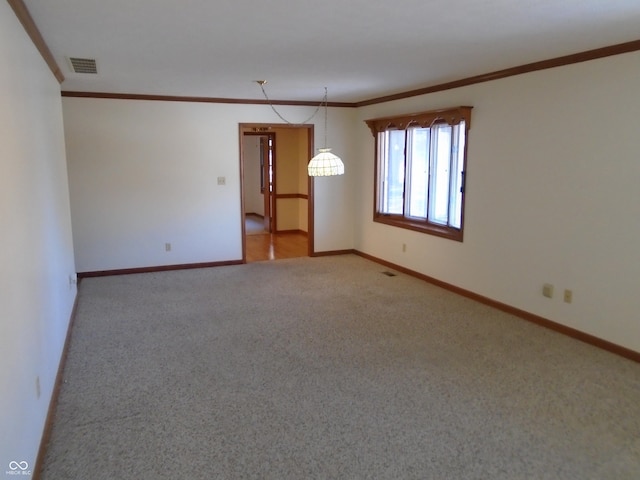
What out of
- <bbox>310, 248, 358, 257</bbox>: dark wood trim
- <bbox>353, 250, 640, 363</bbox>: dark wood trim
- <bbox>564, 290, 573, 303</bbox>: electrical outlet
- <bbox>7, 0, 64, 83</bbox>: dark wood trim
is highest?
<bbox>7, 0, 64, 83</bbox>: dark wood trim

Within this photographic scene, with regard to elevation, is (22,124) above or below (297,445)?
above

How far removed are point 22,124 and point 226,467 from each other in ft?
7.21

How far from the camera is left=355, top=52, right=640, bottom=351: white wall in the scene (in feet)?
12.0

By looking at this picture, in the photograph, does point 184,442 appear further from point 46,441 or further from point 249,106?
point 249,106

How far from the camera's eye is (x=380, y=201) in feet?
22.7

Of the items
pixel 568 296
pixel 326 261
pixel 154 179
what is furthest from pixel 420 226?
pixel 154 179

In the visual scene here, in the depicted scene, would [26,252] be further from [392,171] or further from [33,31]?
[392,171]

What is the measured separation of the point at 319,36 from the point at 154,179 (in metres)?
3.85

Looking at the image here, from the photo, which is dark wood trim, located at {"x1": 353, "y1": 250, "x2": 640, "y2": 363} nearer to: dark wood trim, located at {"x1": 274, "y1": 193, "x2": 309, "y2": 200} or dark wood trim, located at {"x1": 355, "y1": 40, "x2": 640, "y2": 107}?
dark wood trim, located at {"x1": 355, "y1": 40, "x2": 640, "y2": 107}

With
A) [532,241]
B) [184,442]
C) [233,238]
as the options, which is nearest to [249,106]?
[233,238]

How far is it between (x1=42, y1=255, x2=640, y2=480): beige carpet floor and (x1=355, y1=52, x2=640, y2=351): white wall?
0.34 meters

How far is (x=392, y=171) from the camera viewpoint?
665 cm

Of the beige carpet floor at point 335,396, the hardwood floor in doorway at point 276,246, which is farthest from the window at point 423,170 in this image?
the hardwood floor in doorway at point 276,246

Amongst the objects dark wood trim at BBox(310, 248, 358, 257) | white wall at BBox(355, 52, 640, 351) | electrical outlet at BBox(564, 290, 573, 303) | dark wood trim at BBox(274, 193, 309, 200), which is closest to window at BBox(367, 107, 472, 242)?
white wall at BBox(355, 52, 640, 351)
